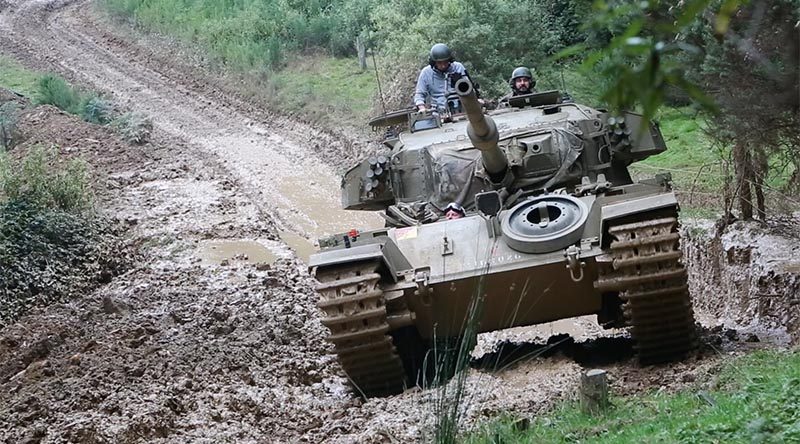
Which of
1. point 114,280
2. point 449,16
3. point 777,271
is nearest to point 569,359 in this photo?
point 777,271

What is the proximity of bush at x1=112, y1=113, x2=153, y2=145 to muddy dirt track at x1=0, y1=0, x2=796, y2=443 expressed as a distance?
367 millimetres

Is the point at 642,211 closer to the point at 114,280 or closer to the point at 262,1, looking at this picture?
the point at 114,280

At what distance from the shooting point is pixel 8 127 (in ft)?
67.3

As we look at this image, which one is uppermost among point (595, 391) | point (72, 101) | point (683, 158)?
point (595, 391)

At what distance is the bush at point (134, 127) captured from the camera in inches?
882

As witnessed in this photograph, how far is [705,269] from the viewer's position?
42.8 ft

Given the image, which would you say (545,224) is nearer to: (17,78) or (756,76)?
(756,76)

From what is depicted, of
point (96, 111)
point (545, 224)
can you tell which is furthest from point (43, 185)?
point (96, 111)

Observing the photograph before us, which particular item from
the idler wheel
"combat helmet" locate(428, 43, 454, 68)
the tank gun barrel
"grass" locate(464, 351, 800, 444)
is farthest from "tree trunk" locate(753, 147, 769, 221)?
"grass" locate(464, 351, 800, 444)

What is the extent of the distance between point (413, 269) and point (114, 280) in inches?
221

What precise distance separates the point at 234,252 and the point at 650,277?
7.73m

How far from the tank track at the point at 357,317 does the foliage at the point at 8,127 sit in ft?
42.0

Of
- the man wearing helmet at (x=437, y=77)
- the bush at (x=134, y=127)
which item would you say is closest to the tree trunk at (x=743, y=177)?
the man wearing helmet at (x=437, y=77)

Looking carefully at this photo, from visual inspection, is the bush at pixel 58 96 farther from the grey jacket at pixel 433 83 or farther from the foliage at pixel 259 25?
the grey jacket at pixel 433 83
